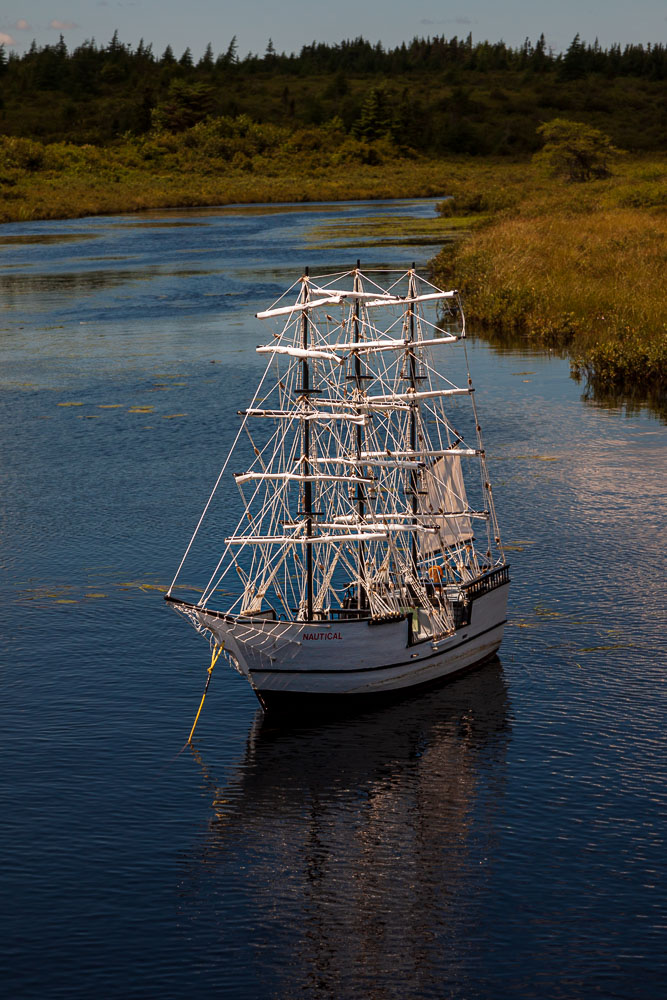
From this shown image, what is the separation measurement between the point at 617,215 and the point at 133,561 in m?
68.6

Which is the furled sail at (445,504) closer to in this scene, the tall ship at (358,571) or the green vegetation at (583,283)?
the tall ship at (358,571)

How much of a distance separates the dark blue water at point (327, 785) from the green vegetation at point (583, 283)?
16.2 m

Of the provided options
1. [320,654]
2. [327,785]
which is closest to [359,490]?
[320,654]

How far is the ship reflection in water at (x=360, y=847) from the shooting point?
20.8 metres

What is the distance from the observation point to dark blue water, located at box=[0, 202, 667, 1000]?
68.4 ft

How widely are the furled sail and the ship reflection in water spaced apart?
5609mm

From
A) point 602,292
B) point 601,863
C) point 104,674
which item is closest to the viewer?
point 601,863

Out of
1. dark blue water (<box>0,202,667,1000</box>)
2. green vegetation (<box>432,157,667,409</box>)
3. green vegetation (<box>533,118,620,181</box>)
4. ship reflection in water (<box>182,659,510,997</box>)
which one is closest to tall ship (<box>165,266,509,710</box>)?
dark blue water (<box>0,202,667,1000</box>)

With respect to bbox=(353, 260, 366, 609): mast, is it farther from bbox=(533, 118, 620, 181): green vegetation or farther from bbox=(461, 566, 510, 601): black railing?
bbox=(533, 118, 620, 181): green vegetation

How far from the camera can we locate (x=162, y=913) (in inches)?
869

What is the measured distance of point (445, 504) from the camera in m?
37.4

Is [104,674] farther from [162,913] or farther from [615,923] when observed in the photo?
[615,923]

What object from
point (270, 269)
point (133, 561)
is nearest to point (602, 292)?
point (270, 269)

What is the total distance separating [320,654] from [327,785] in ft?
→ 12.4
